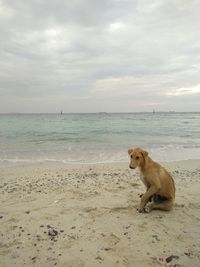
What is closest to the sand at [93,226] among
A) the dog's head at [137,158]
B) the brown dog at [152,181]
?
the brown dog at [152,181]

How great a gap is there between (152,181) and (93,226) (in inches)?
52.6

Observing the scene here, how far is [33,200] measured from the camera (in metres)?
5.34

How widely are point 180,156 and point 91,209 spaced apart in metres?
8.49

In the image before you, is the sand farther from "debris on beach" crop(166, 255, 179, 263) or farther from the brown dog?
the brown dog

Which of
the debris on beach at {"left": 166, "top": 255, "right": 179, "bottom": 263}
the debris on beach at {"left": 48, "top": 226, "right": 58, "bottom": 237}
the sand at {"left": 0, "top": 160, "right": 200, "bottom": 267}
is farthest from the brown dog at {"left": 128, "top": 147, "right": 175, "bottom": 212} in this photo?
the debris on beach at {"left": 48, "top": 226, "right": 58, "bottom": 237}

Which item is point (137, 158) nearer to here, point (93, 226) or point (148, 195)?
point (148, 195)

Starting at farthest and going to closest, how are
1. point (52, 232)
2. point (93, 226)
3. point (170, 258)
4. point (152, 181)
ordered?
point (152, 181), point (93, 226), point (52, 232), point (170, 258)

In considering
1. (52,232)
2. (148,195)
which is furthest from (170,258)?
(52,232)

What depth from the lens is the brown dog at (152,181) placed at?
459 centimetres

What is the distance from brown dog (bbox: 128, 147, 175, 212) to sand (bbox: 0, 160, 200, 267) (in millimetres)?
198

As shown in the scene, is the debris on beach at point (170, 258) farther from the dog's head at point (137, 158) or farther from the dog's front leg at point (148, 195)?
the dog's head at point (137, 158)

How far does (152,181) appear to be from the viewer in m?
4.57

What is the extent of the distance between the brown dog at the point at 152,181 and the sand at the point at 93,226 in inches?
7.8

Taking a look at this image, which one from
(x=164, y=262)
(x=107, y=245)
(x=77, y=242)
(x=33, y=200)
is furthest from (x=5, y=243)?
(x=164, y=262)
